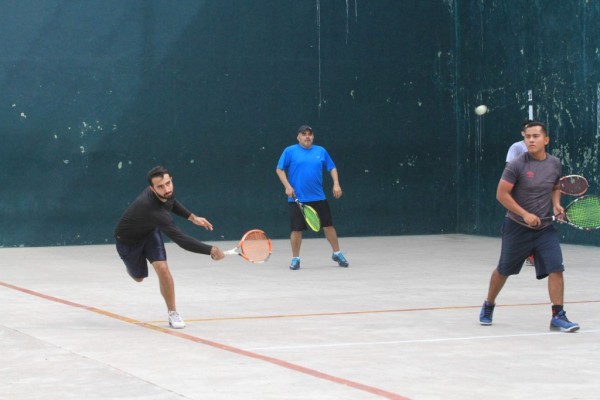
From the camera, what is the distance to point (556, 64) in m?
17.1

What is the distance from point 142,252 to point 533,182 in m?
2.74

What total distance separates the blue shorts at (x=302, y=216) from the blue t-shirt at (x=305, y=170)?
0.20 feet

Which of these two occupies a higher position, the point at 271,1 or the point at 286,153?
the point at 271,1

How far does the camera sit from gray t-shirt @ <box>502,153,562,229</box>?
26.8 feet

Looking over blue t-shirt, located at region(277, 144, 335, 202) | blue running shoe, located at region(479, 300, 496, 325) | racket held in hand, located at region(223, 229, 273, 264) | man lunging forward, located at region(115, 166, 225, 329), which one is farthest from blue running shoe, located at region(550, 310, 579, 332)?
blue t-shirt, located at region(277, 144, 335, 202)

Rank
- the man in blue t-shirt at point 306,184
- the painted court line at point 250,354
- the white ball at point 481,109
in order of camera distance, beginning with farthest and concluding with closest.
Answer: the white ball at point 481,109, the man in blue t-shirt at point 306,184, the painted court line at point 250,354

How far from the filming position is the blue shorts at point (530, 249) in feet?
26.7

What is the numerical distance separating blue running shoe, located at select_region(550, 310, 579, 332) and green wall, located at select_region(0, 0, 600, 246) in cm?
875

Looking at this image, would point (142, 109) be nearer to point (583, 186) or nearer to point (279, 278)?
point (279, 278)

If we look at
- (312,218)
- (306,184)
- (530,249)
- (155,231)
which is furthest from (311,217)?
(530,249)

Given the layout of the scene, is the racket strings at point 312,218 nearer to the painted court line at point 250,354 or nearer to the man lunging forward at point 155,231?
the painted court line at point 250,354

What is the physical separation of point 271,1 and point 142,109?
2.58 meters

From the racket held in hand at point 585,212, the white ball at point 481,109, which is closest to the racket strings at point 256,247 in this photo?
the racket held in hand at point 585,212

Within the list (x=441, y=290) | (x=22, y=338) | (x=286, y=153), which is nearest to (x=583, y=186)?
(x=441, y=290)
